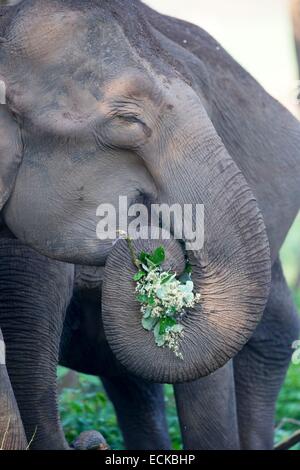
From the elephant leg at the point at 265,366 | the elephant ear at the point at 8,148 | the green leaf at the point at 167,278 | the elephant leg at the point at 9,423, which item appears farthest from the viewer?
the elephant leg at the point at 265,366

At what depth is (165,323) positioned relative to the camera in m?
5.36

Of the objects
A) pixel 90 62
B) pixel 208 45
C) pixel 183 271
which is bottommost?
pixel 183 271

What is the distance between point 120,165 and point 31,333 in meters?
0.91

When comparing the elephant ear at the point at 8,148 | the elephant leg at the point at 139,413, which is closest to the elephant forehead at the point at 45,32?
the elephant ear at the point at 8,148

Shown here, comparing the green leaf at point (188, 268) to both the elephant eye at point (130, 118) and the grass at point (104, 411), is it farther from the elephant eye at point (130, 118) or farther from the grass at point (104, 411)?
the grass at point (104, 411)

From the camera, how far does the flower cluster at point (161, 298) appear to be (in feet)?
17.4

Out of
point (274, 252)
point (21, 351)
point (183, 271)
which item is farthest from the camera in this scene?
point (274, 252)

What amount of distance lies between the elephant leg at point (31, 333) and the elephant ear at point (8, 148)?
0.59 metres

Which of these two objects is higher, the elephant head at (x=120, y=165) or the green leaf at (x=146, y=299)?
the elephant head at (x=120, y=165)

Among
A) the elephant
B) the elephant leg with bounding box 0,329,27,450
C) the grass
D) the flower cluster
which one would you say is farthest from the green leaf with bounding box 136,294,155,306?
the elephant

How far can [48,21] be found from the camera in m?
5.57
